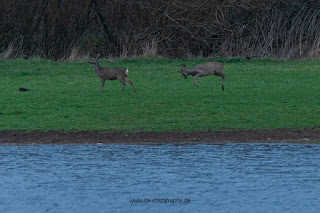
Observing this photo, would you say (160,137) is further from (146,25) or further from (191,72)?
(146,25)

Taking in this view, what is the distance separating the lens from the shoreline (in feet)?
45.5

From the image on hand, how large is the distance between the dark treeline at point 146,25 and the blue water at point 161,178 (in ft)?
55.5

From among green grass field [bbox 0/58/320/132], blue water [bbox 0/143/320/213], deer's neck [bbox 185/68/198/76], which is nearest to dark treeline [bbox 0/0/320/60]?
green grass field [bbox 0/58/320/132]

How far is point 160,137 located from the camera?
1424 cm

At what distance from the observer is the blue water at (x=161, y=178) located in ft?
30.3

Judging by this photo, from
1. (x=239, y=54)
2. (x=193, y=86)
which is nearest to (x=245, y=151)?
(x=193, y=86)

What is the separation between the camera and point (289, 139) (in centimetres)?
1388

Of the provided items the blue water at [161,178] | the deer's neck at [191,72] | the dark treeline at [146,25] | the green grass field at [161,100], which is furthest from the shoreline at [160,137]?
the dark treeline at [146,25]

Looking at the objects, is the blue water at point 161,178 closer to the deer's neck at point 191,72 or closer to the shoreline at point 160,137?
the shoreline at point 160,137

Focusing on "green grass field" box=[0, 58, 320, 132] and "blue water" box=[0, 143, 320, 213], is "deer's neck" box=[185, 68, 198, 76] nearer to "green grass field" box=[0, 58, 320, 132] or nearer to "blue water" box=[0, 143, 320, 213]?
"green grass field" box=[0, 58, 320, 132]

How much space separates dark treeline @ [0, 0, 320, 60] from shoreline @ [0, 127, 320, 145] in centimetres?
1499

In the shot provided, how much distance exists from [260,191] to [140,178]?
70.4 inches

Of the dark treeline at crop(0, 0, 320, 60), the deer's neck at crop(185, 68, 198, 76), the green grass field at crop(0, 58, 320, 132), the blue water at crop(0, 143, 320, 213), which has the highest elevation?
the dark treeline at crop(0, 0, 320, 60)

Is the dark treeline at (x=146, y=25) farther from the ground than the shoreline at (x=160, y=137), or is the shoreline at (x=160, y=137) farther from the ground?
the dark treeline at (x=146, y=25)
